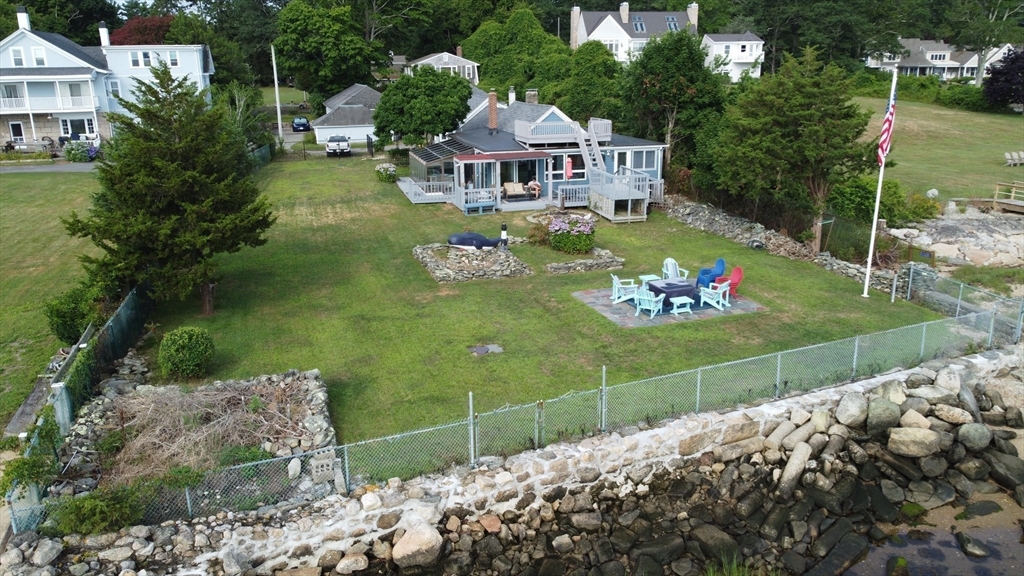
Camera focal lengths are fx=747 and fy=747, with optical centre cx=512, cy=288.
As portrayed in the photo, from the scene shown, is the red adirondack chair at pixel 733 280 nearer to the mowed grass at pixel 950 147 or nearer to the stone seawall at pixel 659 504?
the stone seawall at pixel 659 504

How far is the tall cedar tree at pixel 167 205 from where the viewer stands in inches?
716

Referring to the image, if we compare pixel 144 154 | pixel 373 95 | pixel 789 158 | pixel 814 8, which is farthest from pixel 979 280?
pixel 814 8

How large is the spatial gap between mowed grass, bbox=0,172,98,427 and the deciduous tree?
15455 mm

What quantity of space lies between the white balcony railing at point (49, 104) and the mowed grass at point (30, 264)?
10941 millimetres

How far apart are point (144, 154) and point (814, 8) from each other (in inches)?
2978

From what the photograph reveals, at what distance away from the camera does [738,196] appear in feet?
98.7

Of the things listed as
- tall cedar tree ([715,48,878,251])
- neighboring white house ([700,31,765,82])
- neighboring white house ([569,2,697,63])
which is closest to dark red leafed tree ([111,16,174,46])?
neighboring white house ([569,2,697,63])

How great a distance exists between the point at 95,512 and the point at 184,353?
555 cm

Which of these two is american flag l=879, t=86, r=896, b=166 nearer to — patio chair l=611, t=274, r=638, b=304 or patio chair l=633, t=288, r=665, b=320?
patio chair l=633, t=288, r=665, b=320

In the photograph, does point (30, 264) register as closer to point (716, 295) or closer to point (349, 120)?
point (716, 295)

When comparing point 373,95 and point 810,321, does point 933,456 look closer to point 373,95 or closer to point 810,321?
point 810,321

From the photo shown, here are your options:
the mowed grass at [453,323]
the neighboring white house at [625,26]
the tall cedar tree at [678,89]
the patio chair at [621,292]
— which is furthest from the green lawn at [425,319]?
the neighboring white house at [625,26]

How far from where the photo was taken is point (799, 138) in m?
25.1

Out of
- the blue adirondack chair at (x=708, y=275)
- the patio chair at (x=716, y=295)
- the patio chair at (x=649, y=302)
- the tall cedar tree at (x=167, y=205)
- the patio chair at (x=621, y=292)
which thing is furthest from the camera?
the blue adirondack chair at (x=708, y=275)
